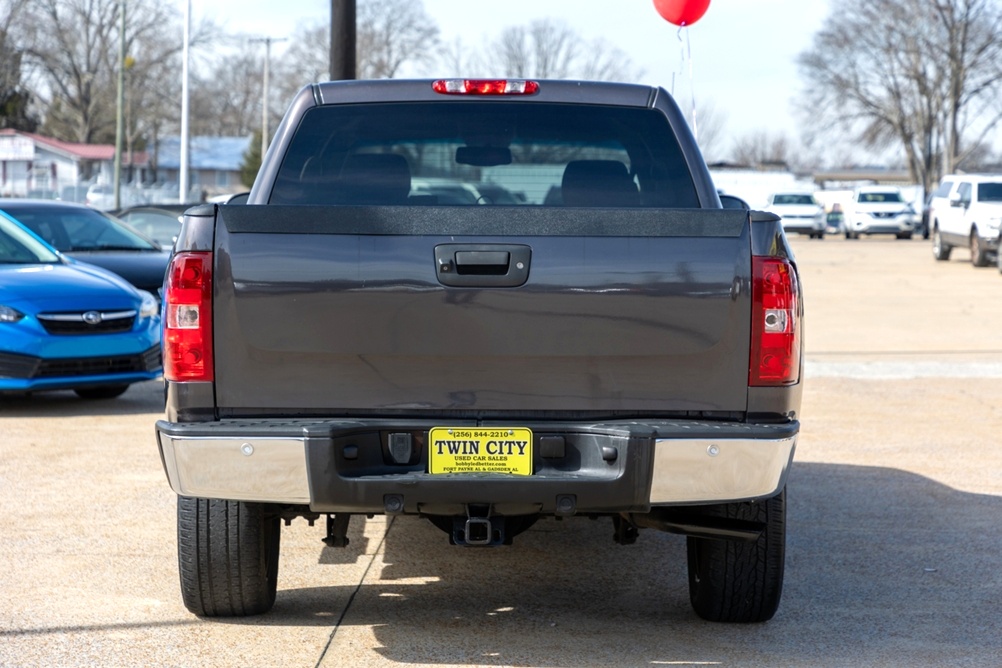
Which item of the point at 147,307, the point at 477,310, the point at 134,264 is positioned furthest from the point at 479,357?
the point at 134,264

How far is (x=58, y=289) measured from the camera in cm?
985

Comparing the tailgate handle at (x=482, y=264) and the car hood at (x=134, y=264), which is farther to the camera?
the car hood at (x=134, y=264)

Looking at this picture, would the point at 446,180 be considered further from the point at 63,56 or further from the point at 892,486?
the point at 63,56

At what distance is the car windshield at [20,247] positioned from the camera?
1057cm

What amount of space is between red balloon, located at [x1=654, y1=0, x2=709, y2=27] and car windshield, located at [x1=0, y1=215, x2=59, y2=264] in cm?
514

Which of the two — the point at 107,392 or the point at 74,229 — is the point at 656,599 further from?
the point at 74,229

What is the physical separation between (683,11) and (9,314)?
16.7 feet

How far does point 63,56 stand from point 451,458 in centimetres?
8175

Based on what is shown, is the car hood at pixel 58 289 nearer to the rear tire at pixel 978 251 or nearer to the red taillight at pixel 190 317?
the red taillight at pixel 190 317

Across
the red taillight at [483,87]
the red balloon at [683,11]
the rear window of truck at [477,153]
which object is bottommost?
the rear window of truck at [477,153]

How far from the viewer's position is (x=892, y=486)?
754 centimetres

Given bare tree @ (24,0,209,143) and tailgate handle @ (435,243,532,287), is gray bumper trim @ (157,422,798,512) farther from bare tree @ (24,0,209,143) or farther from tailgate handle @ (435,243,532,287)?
bare tree @ (24,0,209,143)

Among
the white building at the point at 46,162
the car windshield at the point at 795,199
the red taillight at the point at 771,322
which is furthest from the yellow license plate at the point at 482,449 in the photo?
the white building at the point at 46,162

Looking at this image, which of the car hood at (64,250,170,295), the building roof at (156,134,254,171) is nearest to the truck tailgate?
the car hood at (64,250,170,295)
